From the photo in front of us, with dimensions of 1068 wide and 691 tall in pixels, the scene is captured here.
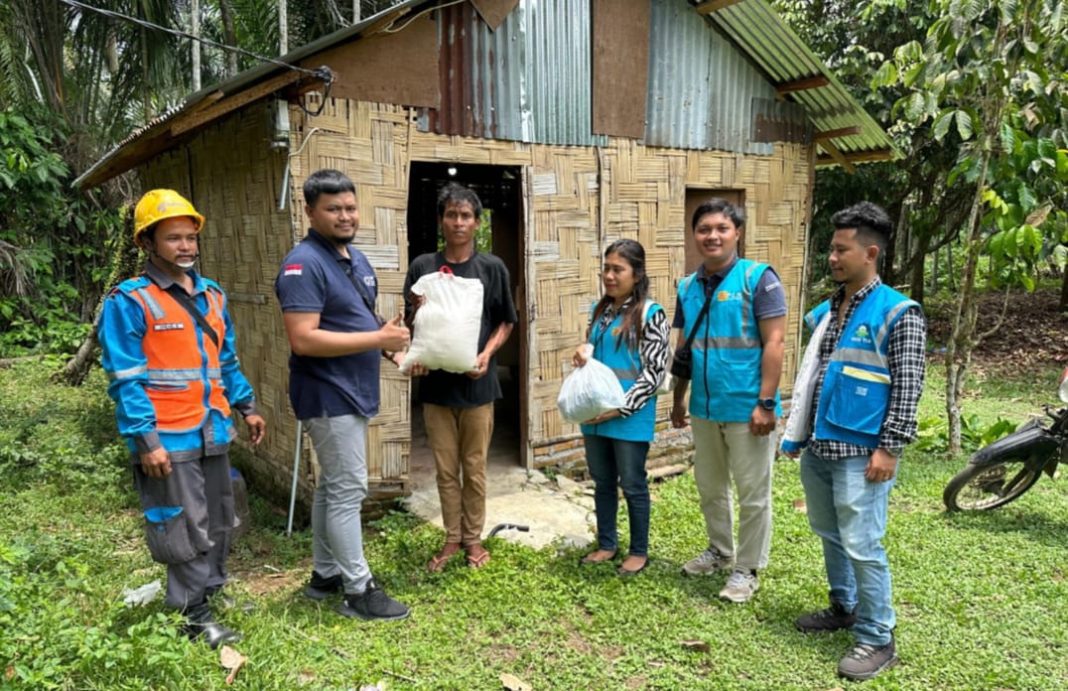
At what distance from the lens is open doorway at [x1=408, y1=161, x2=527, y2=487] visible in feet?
18.8

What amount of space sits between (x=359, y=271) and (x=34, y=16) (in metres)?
11.9

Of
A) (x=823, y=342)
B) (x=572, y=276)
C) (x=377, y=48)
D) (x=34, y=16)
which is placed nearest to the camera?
(x=823, y=342)

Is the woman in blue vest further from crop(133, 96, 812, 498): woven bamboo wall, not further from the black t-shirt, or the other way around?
crop(133, 96, 812, 498): woven bamboo wall

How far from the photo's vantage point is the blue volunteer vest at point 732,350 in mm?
3490

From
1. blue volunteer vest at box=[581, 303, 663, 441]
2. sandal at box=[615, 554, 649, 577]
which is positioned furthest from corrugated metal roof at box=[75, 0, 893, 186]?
sandal at box=[615, 554, 649, 577]

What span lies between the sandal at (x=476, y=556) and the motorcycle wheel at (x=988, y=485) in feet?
11.0

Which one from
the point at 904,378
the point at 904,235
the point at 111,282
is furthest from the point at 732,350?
the point at 904,235

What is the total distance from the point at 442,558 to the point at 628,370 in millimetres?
1490

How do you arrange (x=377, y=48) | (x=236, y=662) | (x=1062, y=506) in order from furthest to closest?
(x=1062, y=506), (x=377, y=48), (x=236, y=662)

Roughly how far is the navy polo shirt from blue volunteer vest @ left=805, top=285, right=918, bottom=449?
2.07m

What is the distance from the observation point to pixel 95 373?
9.81m

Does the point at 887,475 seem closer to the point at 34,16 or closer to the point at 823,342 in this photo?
the point at 823,342

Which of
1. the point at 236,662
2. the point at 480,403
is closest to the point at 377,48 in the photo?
the point at 480,403

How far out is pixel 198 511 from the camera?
303 cm
